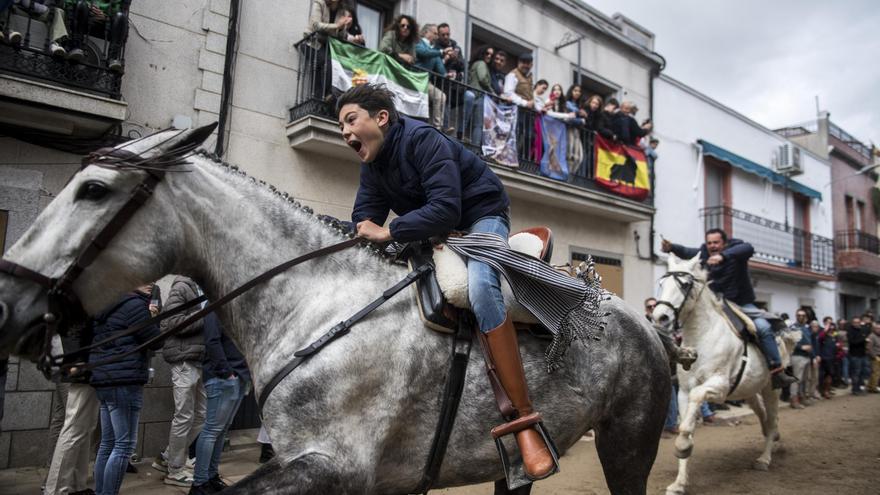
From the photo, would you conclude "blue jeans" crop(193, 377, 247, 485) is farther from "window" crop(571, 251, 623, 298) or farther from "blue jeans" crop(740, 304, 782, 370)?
"window" crop(571, 251, 623, 298)

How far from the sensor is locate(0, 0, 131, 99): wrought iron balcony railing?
5.71 metres

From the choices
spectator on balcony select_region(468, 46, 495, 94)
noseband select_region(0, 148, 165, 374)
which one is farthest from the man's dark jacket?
noseband select_region(0, 148, 165, 374)

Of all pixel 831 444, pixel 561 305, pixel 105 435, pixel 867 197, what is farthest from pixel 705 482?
pixel 867 197

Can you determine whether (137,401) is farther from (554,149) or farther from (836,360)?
(836,360)

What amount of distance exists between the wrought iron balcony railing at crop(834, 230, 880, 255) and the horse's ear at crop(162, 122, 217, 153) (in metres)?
24.7

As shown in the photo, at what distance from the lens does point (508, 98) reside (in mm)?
10195

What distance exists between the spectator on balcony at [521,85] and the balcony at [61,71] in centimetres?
652

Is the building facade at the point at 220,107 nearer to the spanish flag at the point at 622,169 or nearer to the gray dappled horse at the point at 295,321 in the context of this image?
the spanish flag at the point at 622,169

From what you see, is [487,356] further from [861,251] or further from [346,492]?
[861,251]

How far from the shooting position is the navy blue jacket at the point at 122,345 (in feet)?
14.1

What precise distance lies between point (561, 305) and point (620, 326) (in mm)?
759

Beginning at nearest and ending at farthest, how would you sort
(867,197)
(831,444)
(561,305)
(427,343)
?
(427,343)
(561,305)
(831,444)
(867,197)

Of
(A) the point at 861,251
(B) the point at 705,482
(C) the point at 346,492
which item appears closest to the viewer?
(C) the point at 346,492

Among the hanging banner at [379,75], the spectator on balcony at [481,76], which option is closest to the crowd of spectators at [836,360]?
the spectator on balcony at [481,76]
